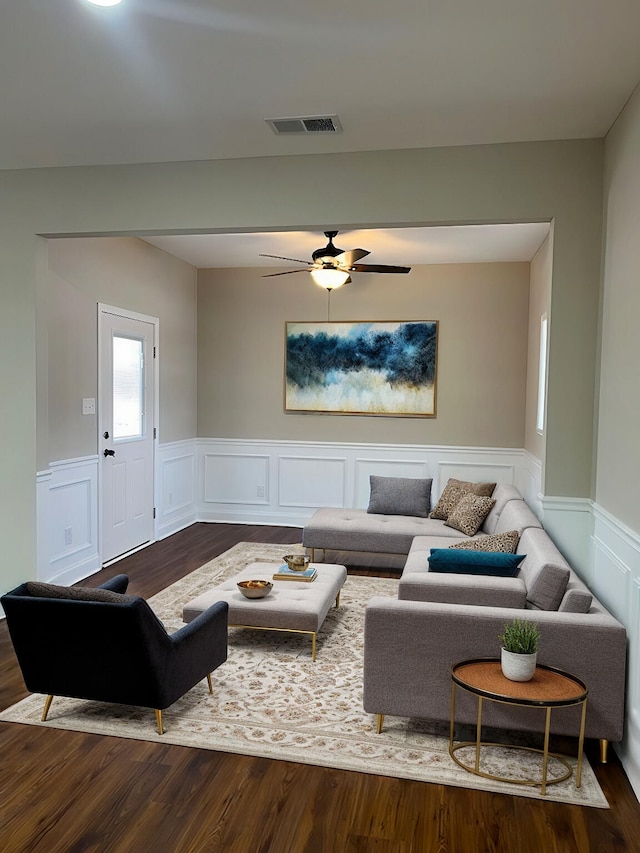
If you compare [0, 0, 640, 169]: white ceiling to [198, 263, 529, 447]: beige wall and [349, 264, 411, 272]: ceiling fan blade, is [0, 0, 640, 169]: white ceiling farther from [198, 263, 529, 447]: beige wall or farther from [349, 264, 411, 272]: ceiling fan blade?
[198, 263, 529, 447]: beige wall

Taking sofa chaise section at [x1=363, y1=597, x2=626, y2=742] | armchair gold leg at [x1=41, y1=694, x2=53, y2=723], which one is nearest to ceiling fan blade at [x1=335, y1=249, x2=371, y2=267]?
sofa chaise section at [x1=363, y1=597, x2=626, y2=742]

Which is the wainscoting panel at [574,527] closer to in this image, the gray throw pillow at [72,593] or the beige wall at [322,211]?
the beige wall at [322,211]

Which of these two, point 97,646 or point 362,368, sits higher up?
point 362,368

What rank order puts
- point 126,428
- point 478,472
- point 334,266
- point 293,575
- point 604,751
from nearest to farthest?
point 604,751, point 293,575, point 334,266, point 126,428, point 478,472

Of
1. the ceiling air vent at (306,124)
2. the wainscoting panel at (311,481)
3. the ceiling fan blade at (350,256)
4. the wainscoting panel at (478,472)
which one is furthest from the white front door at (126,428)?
the wainscoting panel at (478,472)

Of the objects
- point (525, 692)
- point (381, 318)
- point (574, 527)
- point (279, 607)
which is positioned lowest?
point (279, 607)

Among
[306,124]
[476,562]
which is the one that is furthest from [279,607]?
[306,124]

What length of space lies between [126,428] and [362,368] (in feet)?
8.62

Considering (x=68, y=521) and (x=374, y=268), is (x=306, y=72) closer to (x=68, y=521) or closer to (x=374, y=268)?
(x=374, y=268)

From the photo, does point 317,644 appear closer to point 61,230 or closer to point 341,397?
point 61,230

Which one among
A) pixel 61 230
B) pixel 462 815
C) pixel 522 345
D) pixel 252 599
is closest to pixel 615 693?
pixel 462 815

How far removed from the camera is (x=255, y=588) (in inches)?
152

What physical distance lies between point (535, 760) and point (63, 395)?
3966 millimetres

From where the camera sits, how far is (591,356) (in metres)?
3.59
